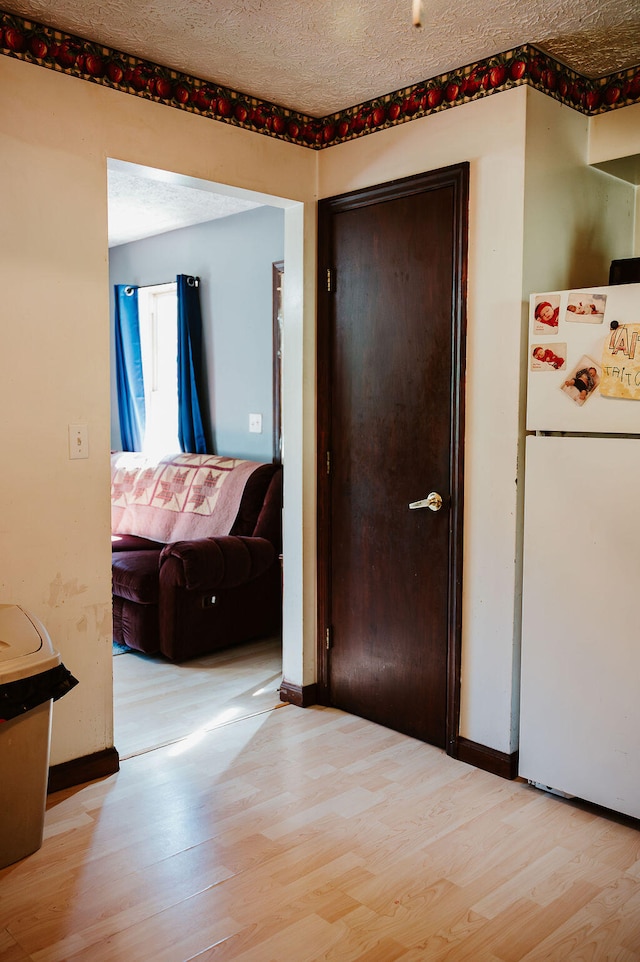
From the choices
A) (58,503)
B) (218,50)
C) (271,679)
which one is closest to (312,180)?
(218,50)

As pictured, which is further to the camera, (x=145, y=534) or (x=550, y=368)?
(x=145, y=534)

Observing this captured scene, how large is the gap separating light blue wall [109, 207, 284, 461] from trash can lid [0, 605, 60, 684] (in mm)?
2547

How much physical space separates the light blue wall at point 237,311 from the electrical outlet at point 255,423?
0.03m

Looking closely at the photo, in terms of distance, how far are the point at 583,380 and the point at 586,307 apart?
0.72 ft

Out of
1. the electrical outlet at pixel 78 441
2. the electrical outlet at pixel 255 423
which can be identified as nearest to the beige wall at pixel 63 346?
the electrical outlet at pixel 78 441

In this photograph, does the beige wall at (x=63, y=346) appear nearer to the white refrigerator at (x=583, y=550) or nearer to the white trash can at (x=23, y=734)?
the white trash can at (x=23, y=734)

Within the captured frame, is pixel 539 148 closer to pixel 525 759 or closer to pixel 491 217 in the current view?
pixel 491 217

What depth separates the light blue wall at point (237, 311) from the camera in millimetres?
4734

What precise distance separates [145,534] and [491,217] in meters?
2.80

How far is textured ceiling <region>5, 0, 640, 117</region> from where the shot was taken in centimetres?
230

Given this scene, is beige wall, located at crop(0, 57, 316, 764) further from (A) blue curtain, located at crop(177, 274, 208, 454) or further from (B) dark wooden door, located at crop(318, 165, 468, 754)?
(A) blue curtain, located at crop(177, 274, 208, 454)

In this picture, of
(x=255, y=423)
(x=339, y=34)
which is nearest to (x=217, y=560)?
(x=255, y=423)

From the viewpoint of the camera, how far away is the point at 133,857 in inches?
89.4

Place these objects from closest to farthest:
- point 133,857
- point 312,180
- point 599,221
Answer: point 133,857
point 599,221
point 312,180
